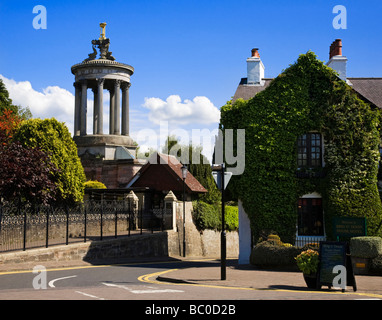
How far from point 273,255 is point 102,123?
32403mm

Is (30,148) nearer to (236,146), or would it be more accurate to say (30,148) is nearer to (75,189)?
(75,189)

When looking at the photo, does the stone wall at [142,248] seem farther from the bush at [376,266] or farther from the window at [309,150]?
the bush at [376,266]

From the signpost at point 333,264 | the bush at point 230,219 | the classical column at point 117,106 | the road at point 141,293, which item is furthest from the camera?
the classical column at point 117,106

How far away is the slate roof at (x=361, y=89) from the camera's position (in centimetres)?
2692

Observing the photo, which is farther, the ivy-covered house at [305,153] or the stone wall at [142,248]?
the ivy-covered house at [305,153]

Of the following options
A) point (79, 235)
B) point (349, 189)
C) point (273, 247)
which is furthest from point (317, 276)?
point (79, 235)

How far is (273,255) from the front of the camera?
68.2 feet

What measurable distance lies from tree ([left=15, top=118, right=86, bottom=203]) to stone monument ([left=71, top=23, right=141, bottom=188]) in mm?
12351

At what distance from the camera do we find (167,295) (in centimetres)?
1145

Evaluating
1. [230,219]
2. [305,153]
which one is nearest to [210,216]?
[230,219]

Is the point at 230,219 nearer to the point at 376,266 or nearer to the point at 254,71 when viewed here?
the point at 254,71

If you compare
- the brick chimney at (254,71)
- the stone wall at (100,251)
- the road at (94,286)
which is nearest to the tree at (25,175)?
the stone wall at (100,251)

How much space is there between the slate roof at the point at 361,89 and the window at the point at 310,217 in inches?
270

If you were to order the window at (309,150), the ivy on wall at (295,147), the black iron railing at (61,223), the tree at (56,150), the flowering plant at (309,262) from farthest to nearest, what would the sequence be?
1. the tree at (56,150)
2. the window at (309,150)
3. the ivy on wall at (295,147)
4. the black iron railing at (61,223)
5. the flowering plant at (309,262)
